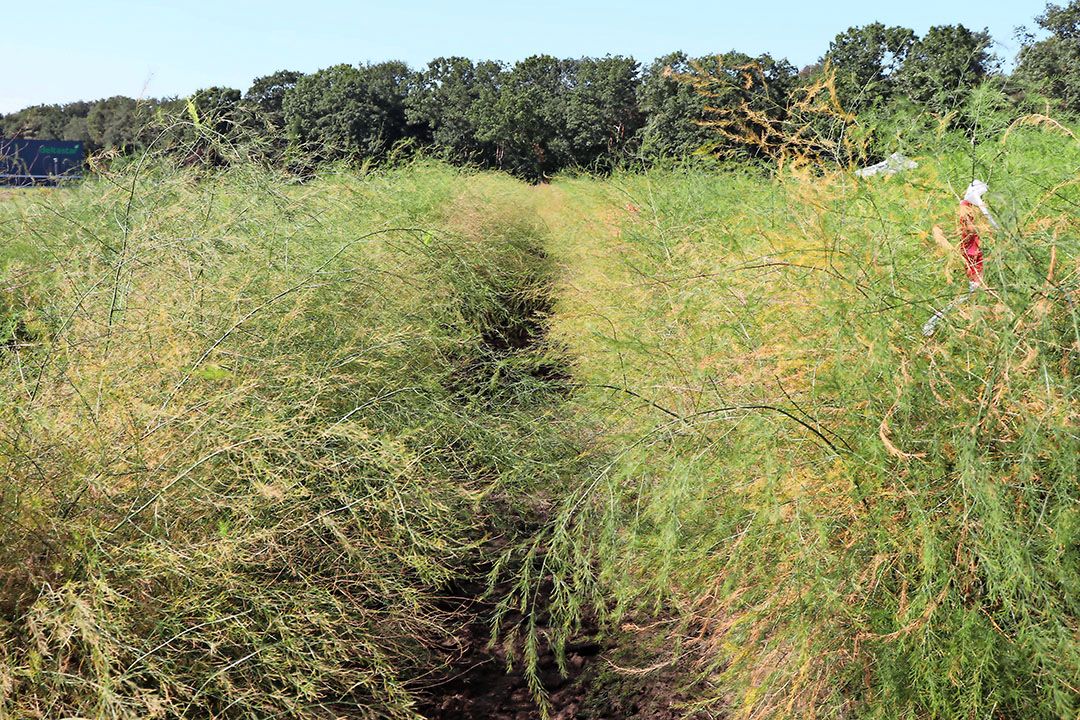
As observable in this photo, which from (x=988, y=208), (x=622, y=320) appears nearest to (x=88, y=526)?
(x=988, y=208)

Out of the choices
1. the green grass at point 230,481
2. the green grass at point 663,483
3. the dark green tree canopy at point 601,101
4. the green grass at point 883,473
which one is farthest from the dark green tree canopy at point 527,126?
the green grass at point 883,473

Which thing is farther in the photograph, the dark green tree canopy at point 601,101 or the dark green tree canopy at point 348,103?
the dark green tree canopy at point 601,101

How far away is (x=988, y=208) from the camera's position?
1973mm

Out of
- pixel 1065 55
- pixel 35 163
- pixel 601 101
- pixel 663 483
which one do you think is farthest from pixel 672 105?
pixel 663 483

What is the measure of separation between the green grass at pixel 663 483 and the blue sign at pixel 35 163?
225cm

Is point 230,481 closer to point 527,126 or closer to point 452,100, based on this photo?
point 527,126

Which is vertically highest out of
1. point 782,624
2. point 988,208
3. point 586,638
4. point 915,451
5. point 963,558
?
point 988,208

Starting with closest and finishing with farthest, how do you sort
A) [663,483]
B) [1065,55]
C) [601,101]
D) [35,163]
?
[663,483], [35,163], [1065,55], [601,101]

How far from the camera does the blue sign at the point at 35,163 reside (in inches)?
205

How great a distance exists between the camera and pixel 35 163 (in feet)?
21.5

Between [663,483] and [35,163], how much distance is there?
18.7 feet

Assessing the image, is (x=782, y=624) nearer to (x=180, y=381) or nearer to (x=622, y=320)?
(x=180, y=381)

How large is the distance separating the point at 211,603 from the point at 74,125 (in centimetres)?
Answer: 2363

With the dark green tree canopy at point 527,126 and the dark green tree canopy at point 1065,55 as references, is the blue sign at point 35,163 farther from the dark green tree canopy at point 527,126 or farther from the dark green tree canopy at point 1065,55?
the dark green tree canopy at point 527,126
